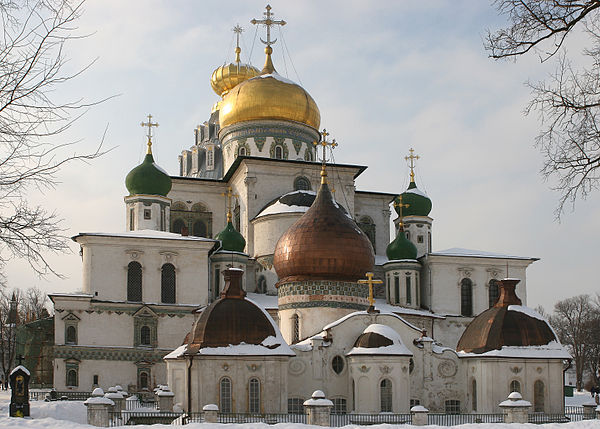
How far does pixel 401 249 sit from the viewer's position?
36.7m

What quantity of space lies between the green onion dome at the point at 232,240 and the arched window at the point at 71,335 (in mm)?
7036

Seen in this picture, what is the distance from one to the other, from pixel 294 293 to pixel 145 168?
1404 centimetres

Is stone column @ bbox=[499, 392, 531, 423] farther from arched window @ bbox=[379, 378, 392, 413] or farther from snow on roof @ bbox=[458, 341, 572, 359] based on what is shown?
arched window @ bbox=[379, 378, 392, 413]

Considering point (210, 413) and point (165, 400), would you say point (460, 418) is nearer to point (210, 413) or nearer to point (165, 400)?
point (210, 413)

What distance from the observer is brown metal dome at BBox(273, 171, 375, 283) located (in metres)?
26.5

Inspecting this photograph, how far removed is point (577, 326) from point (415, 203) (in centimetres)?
Result: 2391

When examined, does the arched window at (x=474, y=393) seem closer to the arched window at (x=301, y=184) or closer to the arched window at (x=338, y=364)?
the arched window at (x=338, y=364)

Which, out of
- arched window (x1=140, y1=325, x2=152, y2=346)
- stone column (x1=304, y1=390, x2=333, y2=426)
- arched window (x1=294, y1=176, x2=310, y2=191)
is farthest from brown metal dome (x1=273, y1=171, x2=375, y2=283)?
arched window (x1=294, y1=176, x2=310, y2=191)

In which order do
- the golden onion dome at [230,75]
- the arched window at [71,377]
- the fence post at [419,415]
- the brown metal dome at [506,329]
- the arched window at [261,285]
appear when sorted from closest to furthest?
the fence post at [419,415] < the brown metal dome at [506,329] < the arched window at [71,377] < the arched window at [261,285] < the golden onion dome at [230,75]

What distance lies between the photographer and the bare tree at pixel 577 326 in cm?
5400

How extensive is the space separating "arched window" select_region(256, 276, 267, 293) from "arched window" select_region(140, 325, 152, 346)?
5.06 m

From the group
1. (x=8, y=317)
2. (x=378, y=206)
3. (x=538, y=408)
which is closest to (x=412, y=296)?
(x=378, y=206)

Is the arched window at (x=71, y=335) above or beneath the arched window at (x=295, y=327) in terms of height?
beneath

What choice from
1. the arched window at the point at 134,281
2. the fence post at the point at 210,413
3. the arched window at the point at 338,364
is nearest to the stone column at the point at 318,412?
the fence post at the point at 210,413
